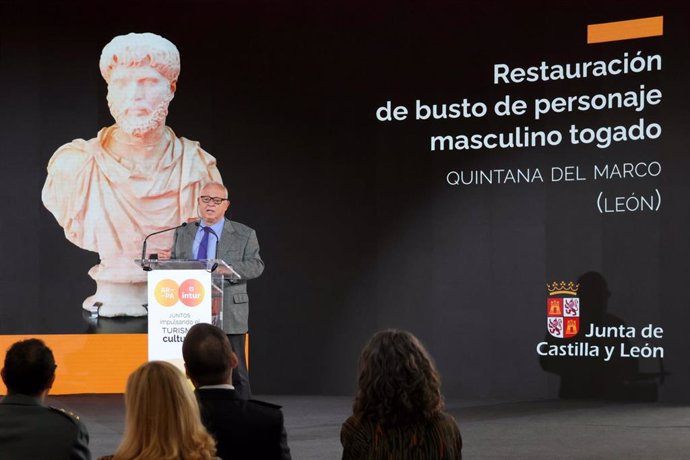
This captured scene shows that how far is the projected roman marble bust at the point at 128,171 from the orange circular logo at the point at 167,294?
286 cm

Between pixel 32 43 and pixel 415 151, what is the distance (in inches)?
134

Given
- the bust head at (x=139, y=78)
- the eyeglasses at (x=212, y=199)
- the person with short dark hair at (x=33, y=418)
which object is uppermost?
the bust head at (x=139, y=78)

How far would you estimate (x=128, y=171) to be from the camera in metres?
7.78

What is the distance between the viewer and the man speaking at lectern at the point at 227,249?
552 centimetres

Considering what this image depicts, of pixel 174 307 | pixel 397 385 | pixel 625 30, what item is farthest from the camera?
pixel 625 30

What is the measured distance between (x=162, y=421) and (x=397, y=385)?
52 centimetres

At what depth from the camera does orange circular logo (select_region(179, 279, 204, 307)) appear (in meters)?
4.89

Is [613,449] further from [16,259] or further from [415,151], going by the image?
[16,259]

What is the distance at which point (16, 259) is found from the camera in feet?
25.3

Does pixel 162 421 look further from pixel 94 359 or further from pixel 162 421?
pixel 94 359

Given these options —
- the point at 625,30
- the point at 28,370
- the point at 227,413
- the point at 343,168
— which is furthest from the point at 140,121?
the point at 227,413

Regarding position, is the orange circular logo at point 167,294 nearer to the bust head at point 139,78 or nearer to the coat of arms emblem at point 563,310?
the bust head at point 139,78

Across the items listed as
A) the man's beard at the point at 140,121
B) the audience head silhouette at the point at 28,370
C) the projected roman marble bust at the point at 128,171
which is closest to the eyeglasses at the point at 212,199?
the projected roman marble bust at the point at 128,171

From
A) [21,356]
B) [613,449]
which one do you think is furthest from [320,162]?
[21,356]
